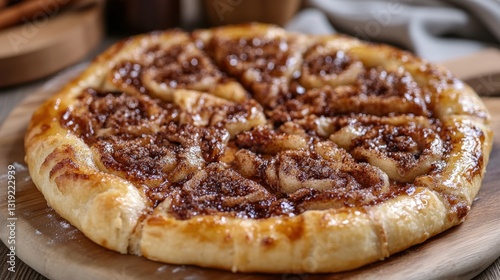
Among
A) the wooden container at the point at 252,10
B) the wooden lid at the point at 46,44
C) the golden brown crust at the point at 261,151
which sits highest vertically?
the golden brown crust at the point at 261,151

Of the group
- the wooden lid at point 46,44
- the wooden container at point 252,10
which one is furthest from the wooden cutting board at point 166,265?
the wooden container at point 252,10

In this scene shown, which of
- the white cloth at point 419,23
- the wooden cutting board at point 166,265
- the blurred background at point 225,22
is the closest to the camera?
the wooden cutting board at point 166,265

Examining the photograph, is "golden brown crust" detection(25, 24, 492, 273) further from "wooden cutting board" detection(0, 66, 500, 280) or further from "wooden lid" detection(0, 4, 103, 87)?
"wooden lid" detection(0, 4, 103, 87)

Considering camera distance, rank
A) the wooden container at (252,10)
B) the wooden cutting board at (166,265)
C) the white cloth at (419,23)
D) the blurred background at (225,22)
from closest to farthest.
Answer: the wooden cutting board at (166,265) < the blurred background at (225,22) < the white cloth at (419,23) < the wooden container at (252,10)

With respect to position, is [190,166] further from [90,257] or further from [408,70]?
[408,70]

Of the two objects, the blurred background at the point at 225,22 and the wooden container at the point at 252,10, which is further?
the wooden container at the point at 252,10

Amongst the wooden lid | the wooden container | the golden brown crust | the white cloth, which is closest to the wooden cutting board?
the golden brown crust

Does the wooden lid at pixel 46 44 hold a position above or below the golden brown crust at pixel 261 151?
below

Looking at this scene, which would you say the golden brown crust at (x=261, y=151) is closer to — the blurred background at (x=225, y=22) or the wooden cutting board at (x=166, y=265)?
the wooden cutting board at (x=166, y=265)
